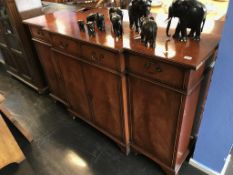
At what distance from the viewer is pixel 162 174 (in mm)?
1464

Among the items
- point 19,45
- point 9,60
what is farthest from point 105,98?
point 9,60

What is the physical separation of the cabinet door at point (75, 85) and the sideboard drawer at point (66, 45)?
0.06 meters

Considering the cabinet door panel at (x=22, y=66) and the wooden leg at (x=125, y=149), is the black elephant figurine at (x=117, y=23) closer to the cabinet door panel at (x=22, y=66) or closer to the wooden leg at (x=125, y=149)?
the wooden leg at (x=125, y=149)

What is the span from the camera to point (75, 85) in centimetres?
165

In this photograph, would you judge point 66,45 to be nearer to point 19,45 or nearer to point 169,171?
point 19,45

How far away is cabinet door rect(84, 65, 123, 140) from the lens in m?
1.32

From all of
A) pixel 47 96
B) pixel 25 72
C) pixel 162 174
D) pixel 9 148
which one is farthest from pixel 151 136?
pixel 25 72

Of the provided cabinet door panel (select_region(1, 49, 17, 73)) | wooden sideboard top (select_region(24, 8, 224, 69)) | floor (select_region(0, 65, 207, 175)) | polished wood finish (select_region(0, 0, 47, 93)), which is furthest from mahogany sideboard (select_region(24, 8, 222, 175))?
cabinet door panel (select_region(1, 49, 17, 73))

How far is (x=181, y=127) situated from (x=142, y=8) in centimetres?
73

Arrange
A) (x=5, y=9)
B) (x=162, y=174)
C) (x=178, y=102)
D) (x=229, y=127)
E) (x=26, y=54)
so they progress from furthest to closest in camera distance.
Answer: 1. (x=26, y=54)
2. (x=5, y=9)
3. (x=162, y=174)
4. (x=229, y=127)
5. (x=178, y=102)

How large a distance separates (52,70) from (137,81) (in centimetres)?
104

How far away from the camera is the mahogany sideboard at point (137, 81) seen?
1.04 metres

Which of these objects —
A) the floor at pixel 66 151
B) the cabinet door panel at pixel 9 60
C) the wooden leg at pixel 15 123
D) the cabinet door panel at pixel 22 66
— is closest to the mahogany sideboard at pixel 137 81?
the floor at pixel 66 151

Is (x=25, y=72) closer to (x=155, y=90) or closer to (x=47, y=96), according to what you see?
(x=47, y=96)
